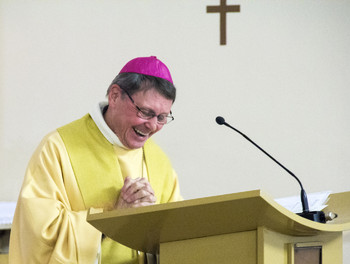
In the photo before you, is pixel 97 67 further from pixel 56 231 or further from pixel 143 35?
pixel 56 231

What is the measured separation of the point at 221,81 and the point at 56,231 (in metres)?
3.11

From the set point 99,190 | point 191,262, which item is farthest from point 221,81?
point 191,262

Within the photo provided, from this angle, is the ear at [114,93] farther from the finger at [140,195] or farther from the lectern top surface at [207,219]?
the lectern top surface at [207,219]

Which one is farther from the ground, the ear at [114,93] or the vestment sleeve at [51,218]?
the ear at [114,93]

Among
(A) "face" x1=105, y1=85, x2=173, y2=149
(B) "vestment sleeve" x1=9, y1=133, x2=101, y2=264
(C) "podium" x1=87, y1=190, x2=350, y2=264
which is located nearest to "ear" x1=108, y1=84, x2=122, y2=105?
(A) "face" x1=105, y1=85, x2=173, y2=149

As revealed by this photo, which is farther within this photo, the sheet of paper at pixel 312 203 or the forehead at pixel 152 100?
the forehead at pixel 152 100

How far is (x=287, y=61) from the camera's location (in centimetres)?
570

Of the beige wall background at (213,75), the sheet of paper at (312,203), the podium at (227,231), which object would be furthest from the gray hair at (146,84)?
the beige wall background at (213,75)

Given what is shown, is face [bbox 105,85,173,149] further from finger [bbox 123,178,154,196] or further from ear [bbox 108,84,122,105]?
finger [bbox 123,178,154,196]

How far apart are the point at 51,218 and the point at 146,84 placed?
843mm

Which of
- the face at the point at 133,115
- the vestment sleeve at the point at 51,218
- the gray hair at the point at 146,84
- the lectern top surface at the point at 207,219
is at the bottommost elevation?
the vestment sleeve at the point at 51,218

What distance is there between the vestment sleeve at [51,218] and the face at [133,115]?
1.04 ft

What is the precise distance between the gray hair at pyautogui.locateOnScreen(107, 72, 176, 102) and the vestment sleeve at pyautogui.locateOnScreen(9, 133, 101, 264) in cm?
45

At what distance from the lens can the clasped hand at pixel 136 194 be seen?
2822 millimetres
